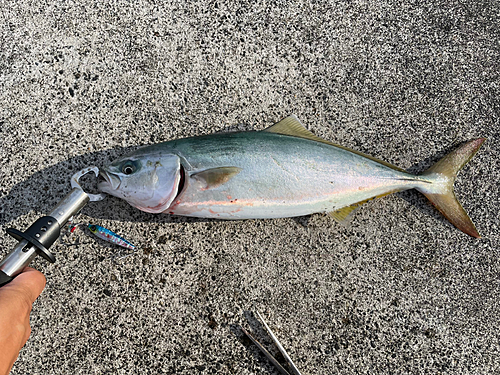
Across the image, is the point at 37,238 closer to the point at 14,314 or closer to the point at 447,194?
the point at 14,314

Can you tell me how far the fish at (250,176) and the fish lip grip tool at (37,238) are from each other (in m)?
0.25

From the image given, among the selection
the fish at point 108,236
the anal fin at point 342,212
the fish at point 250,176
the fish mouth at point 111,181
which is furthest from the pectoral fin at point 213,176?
the anal fin at point 342,212

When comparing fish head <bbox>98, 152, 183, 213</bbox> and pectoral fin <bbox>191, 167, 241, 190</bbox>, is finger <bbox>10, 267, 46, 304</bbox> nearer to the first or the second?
fish head <bbox>98, 152, 183, 213</bbox>

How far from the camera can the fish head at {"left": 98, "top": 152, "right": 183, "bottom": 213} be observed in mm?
2160

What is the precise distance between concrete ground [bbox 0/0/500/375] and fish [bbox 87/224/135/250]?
0.07 metres

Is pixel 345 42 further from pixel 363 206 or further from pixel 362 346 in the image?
pixel 362 346

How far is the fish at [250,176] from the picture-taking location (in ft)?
7.14

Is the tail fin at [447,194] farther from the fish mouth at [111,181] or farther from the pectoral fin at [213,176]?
the fish mouth at [111,181]

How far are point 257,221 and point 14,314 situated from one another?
163cm

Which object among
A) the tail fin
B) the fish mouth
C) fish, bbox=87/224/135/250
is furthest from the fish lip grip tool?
the tail fin

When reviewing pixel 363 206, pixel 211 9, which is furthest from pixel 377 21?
pixel 363 206

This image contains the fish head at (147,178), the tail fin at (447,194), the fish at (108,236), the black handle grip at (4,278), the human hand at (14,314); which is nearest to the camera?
the human hand at (14,314)

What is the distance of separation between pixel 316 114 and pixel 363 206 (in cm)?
87

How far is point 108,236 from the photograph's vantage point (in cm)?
240
